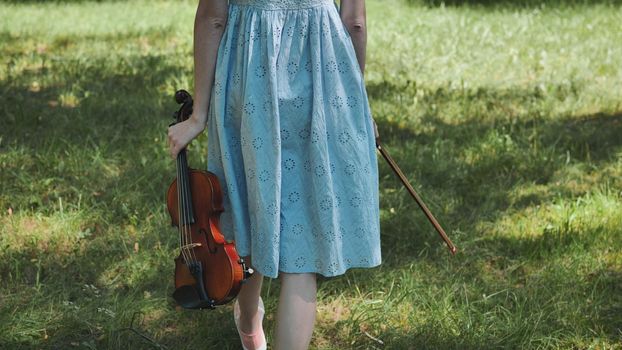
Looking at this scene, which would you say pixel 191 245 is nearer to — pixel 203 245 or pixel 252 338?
pixel 203 245

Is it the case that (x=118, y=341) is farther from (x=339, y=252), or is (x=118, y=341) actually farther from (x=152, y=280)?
(x=339, y=252)

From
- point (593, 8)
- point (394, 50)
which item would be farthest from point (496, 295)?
point (593, 8)

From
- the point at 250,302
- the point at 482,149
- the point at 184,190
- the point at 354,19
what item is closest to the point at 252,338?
the point at 250,302

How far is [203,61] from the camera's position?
2799 millimetres

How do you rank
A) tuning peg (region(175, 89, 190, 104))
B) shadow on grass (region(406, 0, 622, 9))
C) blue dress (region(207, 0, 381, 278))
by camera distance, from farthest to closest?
shadow on grass (region(406, 0, 622, 9)) < tuning peg (region(175, 89, 190, 104)) < blue dress (region(207, 0, 381, 278))

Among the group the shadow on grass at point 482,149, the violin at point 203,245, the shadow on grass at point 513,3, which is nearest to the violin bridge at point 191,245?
the violin at point 203,245

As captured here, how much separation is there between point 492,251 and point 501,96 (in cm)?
254

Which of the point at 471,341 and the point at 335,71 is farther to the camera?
the point at 471,341

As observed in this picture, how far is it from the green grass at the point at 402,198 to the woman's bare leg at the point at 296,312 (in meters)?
0.71

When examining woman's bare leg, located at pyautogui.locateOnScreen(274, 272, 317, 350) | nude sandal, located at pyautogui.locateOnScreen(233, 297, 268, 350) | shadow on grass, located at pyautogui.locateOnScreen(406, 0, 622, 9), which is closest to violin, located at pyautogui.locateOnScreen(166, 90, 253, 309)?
woman's bare leg, located at pyautogui.locateOnScreen(274, 272, 317, 350)

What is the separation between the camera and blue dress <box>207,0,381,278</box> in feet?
8.82

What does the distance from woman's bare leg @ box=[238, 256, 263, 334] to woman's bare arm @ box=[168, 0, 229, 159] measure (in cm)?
54

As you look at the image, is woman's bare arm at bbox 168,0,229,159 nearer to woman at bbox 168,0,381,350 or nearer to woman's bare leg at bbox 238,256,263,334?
woman at bbox 168,0,381,350

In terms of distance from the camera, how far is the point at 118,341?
3.39 m
